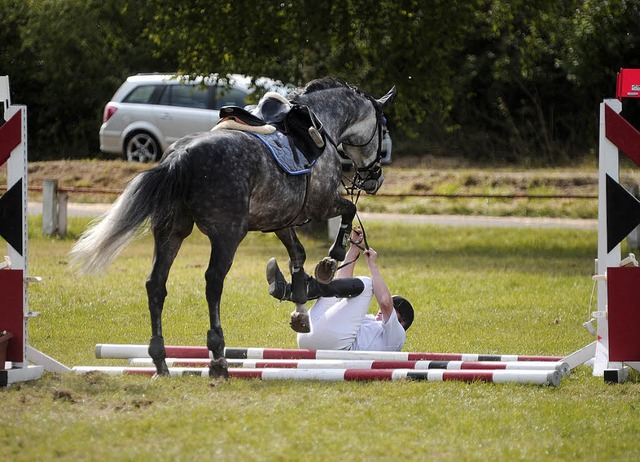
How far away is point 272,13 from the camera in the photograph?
58.9 feet

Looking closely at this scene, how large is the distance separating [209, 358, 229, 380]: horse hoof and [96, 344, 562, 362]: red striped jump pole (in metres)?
1.02

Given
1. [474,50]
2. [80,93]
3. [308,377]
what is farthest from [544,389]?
[80,93]

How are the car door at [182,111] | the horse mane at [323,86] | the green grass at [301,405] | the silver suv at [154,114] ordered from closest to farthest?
the green grass at [301,405]
the horse mane at [323,86]
the car door at [182,111]
the silver suv at [154,114]

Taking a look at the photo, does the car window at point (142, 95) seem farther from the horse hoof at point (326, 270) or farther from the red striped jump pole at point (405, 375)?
the red striped jump pole at point (405, 375)

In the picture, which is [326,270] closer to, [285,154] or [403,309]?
[285,154]

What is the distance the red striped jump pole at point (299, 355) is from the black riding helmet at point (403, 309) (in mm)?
812

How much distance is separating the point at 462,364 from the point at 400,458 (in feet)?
7.92

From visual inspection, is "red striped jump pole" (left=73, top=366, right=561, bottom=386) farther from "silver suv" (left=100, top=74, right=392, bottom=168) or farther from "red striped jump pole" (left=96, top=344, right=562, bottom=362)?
"silver suv" (left=100, top=74, right=392, bottom=168)

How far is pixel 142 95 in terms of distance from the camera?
2334 centimetres

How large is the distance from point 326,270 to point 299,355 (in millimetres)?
696

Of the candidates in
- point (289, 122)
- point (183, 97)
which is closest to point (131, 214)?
point (289, 122)

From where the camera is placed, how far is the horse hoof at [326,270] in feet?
28.2

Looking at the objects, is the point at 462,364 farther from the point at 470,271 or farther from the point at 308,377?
the point at 470,271

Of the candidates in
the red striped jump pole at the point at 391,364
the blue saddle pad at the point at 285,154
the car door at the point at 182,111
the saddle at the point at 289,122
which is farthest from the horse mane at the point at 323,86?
the car door at the point at 182,111
